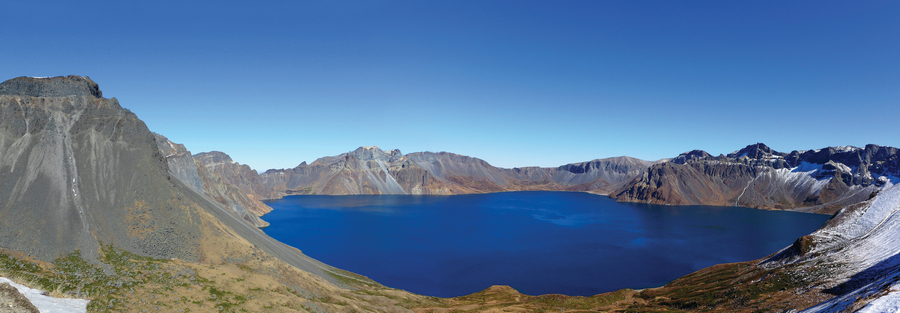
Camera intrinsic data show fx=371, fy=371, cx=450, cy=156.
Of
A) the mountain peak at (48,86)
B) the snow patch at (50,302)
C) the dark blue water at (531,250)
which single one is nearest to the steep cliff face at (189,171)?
the dark blue water at (531,250)

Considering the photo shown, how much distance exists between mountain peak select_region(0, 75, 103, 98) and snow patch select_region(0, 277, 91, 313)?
51905 mm

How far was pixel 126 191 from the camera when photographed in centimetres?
6088

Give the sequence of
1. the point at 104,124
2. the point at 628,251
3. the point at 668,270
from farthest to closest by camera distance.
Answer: the point at 628,251 < the point at 668,270 < the point at 104,124

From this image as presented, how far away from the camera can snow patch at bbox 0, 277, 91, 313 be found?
87.5ft

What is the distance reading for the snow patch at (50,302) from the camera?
87.5ft

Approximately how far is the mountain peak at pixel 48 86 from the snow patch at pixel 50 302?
51905 mm

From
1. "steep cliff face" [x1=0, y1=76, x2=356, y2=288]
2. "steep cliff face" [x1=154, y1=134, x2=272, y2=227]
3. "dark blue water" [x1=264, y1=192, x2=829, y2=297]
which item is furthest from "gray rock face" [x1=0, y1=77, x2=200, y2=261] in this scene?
"steep cliff face" [x1=154, y1=134, x2=272, y2=227]

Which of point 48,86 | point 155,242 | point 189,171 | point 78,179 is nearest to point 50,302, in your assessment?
point 155,242

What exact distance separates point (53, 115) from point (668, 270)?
142423mm

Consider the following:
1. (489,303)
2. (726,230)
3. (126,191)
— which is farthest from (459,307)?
(726,230)

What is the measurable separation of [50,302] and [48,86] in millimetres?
58847

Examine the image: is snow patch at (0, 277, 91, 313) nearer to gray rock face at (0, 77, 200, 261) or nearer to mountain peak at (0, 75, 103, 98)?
gray rock face at (0, 77, 200, 261)

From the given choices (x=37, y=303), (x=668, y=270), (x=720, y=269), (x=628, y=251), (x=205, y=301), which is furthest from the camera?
(x=628, y=251)

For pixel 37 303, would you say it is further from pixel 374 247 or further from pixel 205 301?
pixel 374 247
